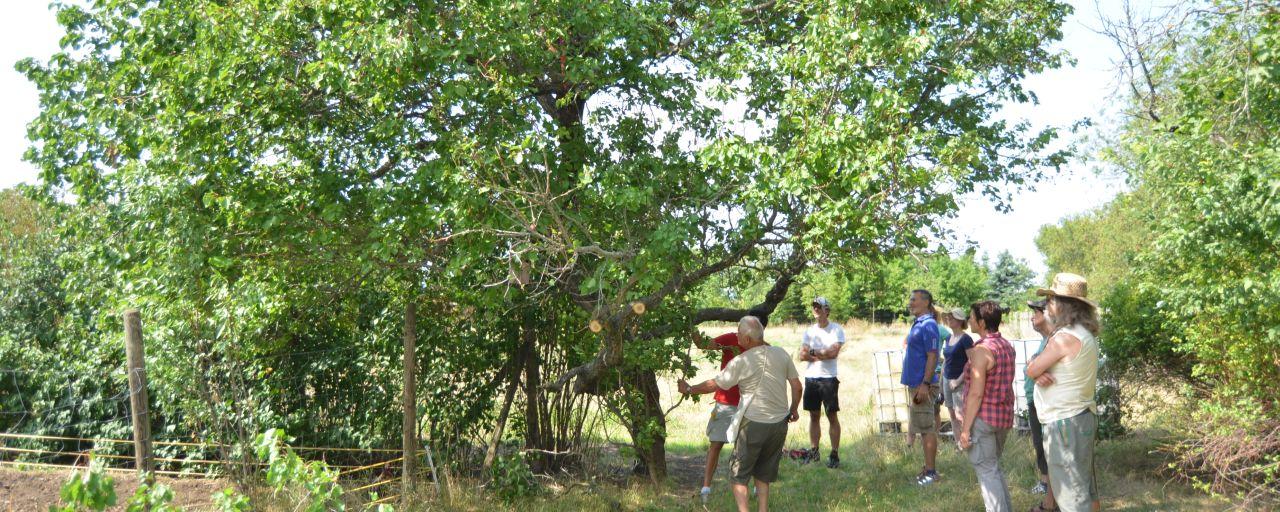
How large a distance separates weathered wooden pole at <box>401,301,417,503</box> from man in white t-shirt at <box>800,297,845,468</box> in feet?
12.4

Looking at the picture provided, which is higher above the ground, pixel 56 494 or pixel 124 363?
pixel 124 363

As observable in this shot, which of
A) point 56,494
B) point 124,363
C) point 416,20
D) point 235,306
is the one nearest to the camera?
point 416,20

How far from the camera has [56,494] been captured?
7312mm

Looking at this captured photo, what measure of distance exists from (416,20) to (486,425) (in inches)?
145

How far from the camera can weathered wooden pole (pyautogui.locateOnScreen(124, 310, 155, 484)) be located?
586cm

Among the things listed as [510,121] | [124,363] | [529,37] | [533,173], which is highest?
[529,37]

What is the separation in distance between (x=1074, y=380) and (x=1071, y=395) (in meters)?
0.09

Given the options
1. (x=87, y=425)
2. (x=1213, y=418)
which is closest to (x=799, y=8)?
(x=1213, y=418)

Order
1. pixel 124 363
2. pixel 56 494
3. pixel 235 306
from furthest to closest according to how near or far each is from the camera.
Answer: pixel 124 363, pixel 56 494, pixel 235 306

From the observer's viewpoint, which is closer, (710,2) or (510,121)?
(510,121)

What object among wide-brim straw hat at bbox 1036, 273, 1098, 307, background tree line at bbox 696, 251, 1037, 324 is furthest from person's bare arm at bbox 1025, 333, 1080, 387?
background tree line at bbox 696, 251, 1037, 324

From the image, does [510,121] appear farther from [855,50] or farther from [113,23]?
[113,23]

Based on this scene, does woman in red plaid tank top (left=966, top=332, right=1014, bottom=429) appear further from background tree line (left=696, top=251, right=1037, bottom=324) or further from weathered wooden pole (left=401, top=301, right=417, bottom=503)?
background tree line (left=696, top=251, right=1037, bottom=324)

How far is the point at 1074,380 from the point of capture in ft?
17.8
